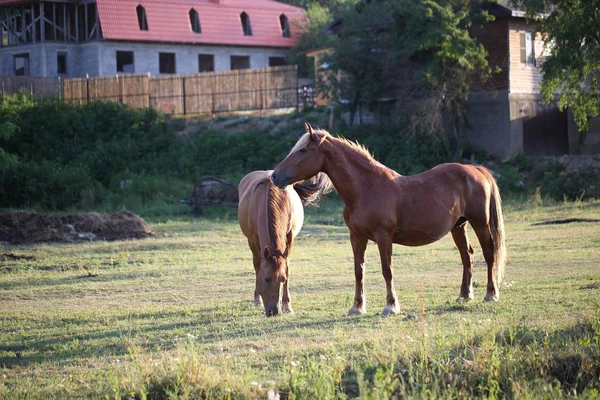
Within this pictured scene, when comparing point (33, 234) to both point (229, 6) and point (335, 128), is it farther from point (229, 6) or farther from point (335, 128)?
point (229, 6)

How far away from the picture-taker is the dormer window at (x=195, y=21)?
48750 mm

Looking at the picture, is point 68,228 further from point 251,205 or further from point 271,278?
point 271,278

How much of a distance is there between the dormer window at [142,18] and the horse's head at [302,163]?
129ft

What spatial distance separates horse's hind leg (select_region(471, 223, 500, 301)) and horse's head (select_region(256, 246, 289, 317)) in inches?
107

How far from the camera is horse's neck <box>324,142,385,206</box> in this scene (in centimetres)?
984

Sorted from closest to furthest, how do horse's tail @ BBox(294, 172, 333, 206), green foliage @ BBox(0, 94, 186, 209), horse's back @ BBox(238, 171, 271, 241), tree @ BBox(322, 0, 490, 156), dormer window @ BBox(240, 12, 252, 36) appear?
horse's back @ BBox(238, 171, 271, 241) → horse's tail @ BBox(294, 172, 333, 206) → tree @ BBox(322, 0, 490, 156) → green foliage @ BBox(0, 94, 186, 209) → dormer window @ BBox(240, 12, 252, 36)

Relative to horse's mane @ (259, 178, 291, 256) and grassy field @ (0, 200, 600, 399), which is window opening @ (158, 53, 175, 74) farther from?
horse's mane @ (259, 178, 291, 256)

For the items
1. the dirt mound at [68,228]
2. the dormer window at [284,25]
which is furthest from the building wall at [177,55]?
the dirt mound at [68,228]

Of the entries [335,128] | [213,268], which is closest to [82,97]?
[335,128]

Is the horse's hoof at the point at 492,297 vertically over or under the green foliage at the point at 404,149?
under

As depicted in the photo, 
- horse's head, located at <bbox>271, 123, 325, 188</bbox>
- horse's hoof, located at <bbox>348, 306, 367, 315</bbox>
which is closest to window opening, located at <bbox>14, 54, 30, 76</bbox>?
horse's head, located at <bbox>271, 123, 325, 188</bbox>

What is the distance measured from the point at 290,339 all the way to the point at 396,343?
1.36m

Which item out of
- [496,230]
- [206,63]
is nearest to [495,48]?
[206,63]

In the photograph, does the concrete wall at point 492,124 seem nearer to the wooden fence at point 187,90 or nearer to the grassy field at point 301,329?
the wooden fence at point 187,90
